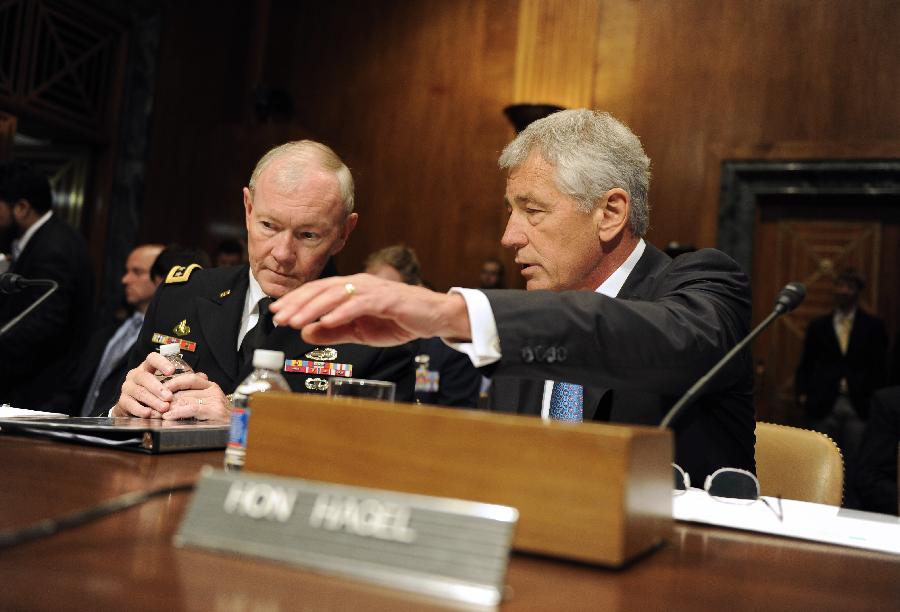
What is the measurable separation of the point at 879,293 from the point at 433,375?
345 centimetres

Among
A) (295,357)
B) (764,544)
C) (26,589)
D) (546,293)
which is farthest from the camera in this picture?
(295,357)

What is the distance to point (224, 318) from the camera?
2211mm

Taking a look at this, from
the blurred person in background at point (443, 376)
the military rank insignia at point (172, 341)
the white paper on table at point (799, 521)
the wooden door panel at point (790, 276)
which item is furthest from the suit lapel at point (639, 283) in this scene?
the wooden door panel at point (790, 276)

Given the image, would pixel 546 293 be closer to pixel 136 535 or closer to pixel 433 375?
pixel 136 535

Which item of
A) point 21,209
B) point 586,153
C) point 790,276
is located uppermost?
point 790,276

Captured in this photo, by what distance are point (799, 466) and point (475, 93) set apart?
5304 mm

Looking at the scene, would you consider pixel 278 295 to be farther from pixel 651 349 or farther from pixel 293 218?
pixel 651 349

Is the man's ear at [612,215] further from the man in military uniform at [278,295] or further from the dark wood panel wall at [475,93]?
the dark wood panel wall at [475,93]

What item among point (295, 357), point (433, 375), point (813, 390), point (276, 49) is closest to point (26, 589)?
point (295, 357)

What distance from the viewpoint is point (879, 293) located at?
19.2ft

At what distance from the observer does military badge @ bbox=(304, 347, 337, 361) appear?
6.87 ft

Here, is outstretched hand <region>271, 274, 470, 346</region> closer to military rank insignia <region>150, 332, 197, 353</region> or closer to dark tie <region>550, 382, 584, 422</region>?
dark tie <region>550, 382, 584, 422</region>

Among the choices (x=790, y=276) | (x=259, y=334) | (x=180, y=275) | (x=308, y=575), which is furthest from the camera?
(x=790, y=276)

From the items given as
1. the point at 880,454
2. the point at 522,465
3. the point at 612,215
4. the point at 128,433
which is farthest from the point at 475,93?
the point at 522,465
